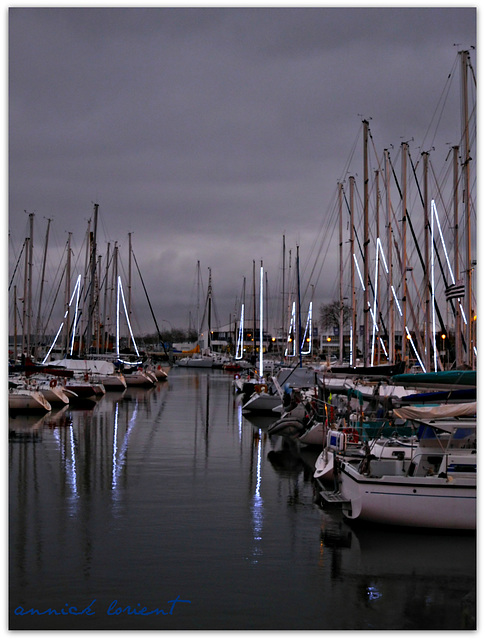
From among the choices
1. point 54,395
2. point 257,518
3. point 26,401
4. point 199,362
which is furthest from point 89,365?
point 199,362

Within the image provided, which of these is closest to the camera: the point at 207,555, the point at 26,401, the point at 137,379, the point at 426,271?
the point at 207,555

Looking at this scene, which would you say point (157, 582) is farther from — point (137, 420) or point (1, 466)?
point (137, 420)

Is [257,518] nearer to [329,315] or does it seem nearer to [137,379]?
[137,379]

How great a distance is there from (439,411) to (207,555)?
6.54m

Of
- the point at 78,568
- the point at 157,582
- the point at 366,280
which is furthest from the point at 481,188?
the point at 366,280

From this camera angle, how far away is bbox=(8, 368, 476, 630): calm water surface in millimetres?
10539

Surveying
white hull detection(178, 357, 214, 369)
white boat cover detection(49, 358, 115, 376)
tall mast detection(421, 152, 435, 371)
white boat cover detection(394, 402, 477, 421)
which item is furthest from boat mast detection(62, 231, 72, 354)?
white hull detection(178, 357, 214, 369)

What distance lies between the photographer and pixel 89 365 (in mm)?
58719

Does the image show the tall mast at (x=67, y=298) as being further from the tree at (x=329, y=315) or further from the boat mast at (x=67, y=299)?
the tree at (x=329, y=315)

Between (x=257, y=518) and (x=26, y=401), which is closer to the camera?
(x=257, y=518)

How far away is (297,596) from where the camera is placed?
1133cm

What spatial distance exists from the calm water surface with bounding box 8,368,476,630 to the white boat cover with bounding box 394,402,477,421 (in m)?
2.94

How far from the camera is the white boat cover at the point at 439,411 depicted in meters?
16.1

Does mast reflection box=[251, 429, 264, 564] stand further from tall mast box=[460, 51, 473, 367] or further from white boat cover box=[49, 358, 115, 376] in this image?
white boat cover box=[49, 358, 115, 376]
